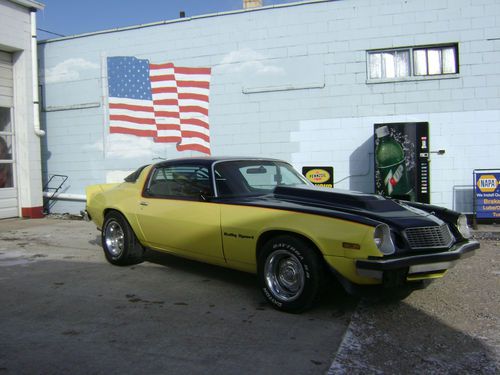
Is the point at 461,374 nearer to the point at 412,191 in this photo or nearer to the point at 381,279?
the point at 381,279

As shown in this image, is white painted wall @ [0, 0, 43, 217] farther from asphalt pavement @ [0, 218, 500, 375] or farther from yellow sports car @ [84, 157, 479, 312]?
yellow sports car @ [84, 157, 479, 312]

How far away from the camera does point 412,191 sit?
30.1 ft

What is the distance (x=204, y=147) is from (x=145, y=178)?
5205 mm

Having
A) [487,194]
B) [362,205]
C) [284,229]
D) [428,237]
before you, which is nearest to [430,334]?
[428,237]

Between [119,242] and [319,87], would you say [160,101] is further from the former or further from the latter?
[119,242]

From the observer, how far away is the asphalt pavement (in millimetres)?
3320

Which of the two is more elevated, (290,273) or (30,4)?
(30,4)

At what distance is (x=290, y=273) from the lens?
4348 millimetres

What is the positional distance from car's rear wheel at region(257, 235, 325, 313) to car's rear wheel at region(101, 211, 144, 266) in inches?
88.2

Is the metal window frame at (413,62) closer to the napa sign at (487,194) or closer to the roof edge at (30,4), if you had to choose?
the napa sign at (487,194)

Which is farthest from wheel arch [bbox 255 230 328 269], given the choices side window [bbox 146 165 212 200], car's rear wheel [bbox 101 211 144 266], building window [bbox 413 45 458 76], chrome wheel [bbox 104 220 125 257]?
building window [bbox 413 45 458 76]

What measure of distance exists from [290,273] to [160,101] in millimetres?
8180

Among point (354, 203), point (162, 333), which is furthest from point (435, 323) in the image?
point (162, 333)

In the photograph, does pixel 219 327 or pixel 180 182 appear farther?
pixel 180 182
